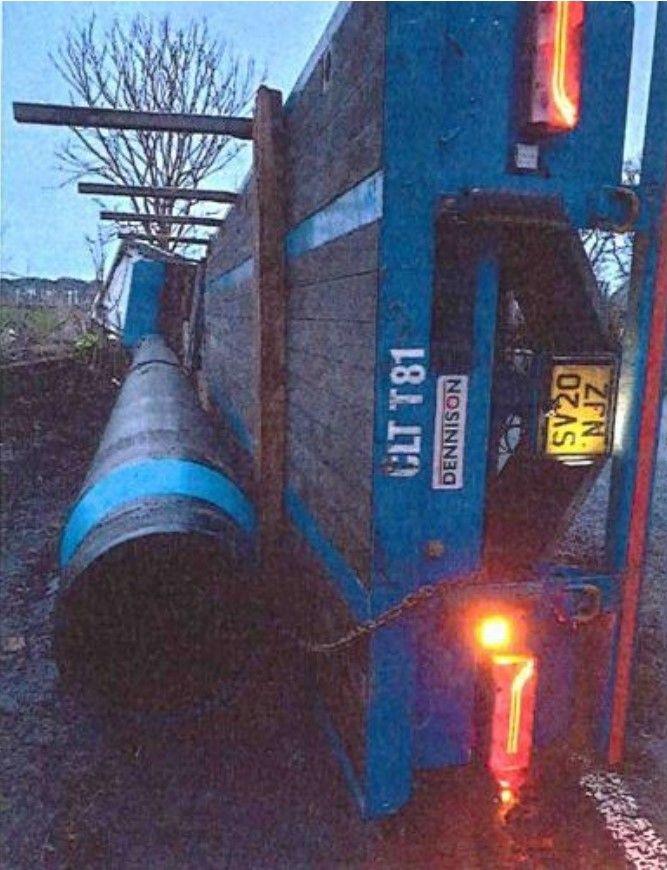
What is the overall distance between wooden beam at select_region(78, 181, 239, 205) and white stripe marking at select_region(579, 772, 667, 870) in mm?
5059

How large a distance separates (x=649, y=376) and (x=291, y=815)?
2.35m

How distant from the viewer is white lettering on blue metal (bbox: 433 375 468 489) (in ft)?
8.44

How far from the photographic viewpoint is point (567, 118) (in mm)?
2406

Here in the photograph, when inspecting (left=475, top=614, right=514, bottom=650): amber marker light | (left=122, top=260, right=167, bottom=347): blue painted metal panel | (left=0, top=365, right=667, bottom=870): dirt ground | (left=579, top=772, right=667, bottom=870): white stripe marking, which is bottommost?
(left=0, top=365, right=667, bottom=870): dirt ground

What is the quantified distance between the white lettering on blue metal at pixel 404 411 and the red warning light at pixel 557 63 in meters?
0.91

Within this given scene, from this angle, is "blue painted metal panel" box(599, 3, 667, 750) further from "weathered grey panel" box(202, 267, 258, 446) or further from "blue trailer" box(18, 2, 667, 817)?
"weathered grey panel" box(202, 267, 258, 446)

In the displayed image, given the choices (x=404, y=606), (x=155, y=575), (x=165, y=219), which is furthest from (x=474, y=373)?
(x=165, y=219)

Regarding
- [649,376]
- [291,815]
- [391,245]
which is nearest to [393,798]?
[291,815]

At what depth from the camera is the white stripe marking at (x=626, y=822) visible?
273cm

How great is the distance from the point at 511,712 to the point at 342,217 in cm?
208

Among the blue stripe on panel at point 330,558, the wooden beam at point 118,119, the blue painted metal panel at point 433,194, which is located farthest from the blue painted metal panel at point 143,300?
the blue painted metal panel at point 433,194

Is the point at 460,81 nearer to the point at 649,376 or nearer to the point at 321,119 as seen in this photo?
the point at 321,119

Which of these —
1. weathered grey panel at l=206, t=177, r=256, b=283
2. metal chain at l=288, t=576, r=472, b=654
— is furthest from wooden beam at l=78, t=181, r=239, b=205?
metal chain at l=288, t=576, r=472, b=654

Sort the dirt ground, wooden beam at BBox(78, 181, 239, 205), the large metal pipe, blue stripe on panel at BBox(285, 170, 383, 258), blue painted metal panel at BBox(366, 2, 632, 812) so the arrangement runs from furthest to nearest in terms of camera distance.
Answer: wooden beam at BBox(78, 181, 239, 205) → the large metal pipe → the dirt ground → blue stripe on panel at BBox(285, 170, 383, 258) → blue painted metal panel at BBox(366, 2, 632, 812)
